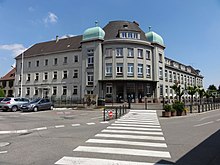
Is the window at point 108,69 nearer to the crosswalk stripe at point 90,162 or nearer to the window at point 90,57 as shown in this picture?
the window at point 90,57

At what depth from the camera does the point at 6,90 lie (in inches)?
2382

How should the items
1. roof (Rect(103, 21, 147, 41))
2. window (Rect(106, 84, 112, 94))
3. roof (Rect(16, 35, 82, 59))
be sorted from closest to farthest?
window (Rect(106, 84, 112, 94)), roof (Rect(103, 21, 147, 41)), roof (Rect(16, 35, 82, 59))

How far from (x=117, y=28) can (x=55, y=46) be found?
56.2 feet

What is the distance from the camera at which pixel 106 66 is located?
38.2 m

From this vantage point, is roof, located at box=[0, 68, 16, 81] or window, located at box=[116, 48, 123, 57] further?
roof, located at box=[0, 68, 16, 81]

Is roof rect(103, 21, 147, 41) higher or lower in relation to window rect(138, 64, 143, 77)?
higher

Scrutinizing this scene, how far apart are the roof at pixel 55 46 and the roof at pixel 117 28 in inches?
286

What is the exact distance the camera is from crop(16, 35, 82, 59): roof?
148 ft

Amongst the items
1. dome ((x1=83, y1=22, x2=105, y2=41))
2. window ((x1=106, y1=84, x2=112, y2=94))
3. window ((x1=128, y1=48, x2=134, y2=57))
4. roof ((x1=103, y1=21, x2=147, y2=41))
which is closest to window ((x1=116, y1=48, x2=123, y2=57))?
window ((x1=128, y1=48, x2=134, y2=57))

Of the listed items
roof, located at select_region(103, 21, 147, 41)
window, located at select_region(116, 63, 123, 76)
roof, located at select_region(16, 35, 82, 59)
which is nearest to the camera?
window, located at select_region(116, 63, 123, 76)

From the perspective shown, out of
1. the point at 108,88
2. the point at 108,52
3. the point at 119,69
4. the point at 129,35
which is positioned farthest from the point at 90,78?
the point at 129,35

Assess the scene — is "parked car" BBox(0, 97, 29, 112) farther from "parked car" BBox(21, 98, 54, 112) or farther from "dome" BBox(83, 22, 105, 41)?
"dome" BBox(83, 22, 105, 41)

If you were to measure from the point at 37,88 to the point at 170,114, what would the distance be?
119 feet

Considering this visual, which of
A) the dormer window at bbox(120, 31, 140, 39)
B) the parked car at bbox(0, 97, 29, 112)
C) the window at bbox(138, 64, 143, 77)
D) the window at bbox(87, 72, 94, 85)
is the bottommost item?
the parked car at bbox(0, 97, 29, 112)
